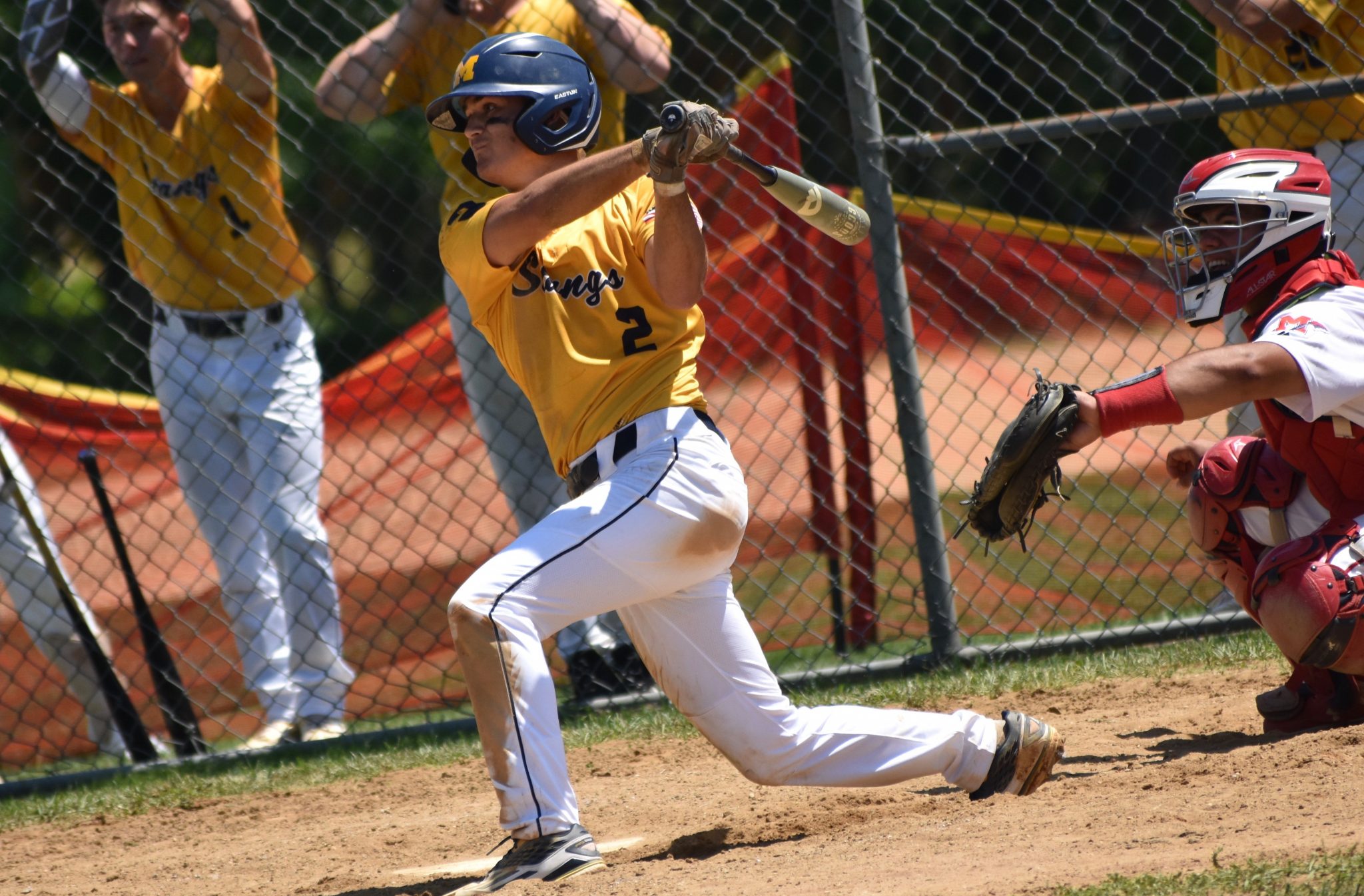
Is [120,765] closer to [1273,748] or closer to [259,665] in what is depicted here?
[259,665]

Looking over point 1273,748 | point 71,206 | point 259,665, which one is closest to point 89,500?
point 259,665

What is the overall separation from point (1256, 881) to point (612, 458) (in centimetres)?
148

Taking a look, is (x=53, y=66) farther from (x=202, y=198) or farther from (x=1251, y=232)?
(x=1251, y=232)

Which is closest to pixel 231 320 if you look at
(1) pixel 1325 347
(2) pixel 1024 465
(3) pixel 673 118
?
(3) pixel 673 118

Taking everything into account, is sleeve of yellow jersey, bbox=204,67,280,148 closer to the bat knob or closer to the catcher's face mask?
the bat knob

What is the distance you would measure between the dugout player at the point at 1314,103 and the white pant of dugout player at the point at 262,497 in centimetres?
322

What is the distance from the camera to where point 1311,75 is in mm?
4863

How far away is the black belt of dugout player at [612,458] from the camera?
9.95 ft

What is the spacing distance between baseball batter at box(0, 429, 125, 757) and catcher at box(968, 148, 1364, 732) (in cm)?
356

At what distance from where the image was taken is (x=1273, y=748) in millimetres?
3229

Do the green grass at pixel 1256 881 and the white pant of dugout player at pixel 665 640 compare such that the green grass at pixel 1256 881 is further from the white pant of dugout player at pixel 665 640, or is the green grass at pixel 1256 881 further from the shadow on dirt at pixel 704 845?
the shadow on dirt at pixel 704 845

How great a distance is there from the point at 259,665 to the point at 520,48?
270 cm

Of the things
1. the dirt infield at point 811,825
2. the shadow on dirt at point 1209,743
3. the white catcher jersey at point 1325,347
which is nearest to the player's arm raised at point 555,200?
the dirt infield at point 811,825

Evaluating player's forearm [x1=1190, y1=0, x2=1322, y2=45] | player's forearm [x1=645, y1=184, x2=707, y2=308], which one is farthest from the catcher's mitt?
player's forearm [x1=1190, y1=0, x2=1322, y2=45]
